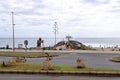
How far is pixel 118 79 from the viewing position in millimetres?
16375

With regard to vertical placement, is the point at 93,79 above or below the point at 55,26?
below

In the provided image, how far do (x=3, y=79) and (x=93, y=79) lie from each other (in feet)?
13.8

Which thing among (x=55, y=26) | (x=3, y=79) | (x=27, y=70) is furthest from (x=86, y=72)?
(x=55, y=26)

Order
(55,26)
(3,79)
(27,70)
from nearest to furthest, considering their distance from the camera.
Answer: (3,79), (27,70), (55,26)

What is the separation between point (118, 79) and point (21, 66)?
596 cm


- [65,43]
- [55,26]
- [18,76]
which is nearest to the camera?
[18,76]

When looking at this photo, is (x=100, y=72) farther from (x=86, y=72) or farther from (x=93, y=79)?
(x=93, y=79)

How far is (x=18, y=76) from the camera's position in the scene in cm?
1723

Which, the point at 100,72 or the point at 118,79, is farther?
the point at 100,72

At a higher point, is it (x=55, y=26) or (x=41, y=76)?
(x=55, y=26)

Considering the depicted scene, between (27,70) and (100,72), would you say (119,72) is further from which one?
(27,70)

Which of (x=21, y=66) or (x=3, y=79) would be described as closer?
(x=3, y=79)

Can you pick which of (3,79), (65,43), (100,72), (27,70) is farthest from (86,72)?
(65,43)

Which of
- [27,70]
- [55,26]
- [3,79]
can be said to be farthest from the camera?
[55,26]
